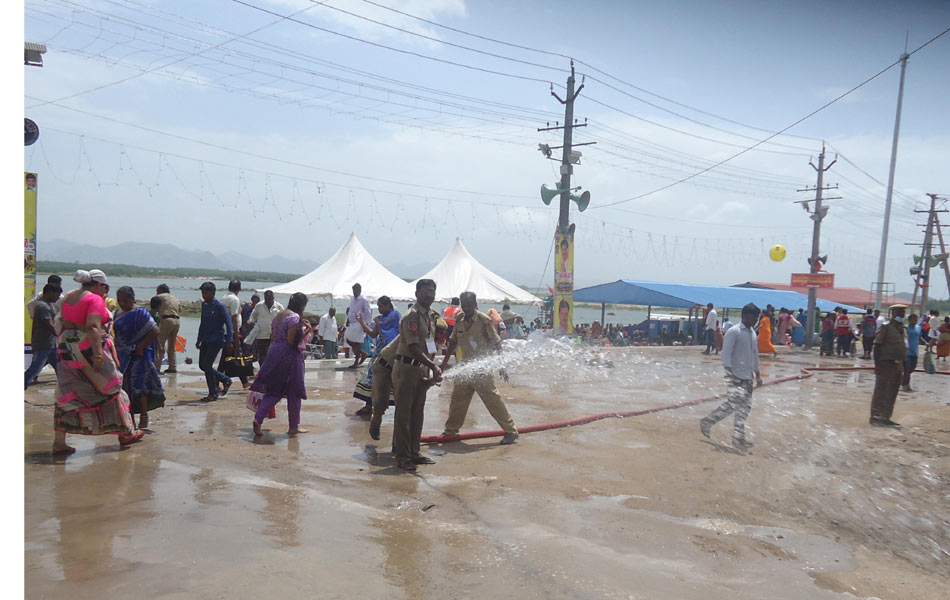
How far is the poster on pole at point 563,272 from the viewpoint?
847 inches

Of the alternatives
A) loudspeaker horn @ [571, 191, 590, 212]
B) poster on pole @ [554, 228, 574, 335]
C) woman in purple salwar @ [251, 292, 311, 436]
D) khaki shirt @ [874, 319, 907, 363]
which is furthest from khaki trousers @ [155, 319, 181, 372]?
loudspeaker horn @ [571, 191, 590, 212]

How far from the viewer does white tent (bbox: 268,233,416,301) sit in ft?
74.4

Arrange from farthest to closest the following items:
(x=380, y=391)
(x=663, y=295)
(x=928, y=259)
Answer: (x=928, y=259) < (x=663, y=295) < (x=380, y=391)

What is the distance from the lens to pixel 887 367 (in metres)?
10.3

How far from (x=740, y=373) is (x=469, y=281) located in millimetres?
16254

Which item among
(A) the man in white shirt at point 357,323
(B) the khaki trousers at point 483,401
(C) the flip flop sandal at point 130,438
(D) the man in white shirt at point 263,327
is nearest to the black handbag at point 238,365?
(D) the man in white shirt at point 263,327

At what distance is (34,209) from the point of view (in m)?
9.30

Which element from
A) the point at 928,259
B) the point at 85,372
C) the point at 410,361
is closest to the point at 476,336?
the point at 410,361

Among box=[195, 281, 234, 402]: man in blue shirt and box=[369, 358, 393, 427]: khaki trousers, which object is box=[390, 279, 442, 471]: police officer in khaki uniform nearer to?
box=[369, 358, 393, 427]: khaki trousers

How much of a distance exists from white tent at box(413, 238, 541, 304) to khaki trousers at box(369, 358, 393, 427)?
1610 cm

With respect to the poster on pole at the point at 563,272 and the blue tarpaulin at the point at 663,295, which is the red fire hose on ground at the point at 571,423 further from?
the blue tarpaulin at the point at 663,295

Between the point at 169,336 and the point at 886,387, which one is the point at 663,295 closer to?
the point at 886,387
